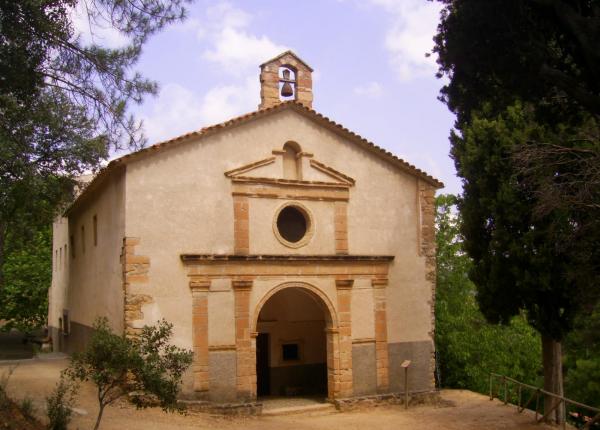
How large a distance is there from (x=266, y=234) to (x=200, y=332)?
2803mm

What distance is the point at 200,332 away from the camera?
14406 mm

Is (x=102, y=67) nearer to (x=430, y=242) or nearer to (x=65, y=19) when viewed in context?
(x=65, y=19)

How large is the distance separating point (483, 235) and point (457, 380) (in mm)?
9843

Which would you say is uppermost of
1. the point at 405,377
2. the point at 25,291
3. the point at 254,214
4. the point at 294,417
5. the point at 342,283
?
the point at 254,214

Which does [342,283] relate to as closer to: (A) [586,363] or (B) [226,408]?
(B) [226,408]

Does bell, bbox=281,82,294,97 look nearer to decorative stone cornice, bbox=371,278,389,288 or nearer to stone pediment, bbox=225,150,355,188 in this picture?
stone pediment, bbox=225,150,355,188

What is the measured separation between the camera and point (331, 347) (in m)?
16.0

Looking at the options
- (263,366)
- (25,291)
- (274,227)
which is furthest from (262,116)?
(25,291)

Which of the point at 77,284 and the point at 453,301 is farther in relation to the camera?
the point at 453,301

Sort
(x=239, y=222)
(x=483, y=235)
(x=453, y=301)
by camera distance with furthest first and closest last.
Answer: (x=453, y=301)
(x=239, y=222)
(x=483, y=235)

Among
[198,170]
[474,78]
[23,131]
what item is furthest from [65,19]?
[474,78]

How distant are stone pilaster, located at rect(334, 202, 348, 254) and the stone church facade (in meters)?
0.04

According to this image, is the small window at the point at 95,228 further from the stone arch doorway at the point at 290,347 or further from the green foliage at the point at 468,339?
the green foliage at the point at 468,339

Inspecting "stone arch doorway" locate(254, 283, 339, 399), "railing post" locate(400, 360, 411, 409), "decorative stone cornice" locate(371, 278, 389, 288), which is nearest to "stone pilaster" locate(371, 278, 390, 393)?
"decorative stone cornice" locate(371, 278, 389, 288)
